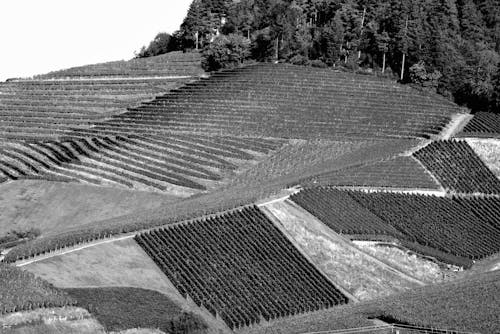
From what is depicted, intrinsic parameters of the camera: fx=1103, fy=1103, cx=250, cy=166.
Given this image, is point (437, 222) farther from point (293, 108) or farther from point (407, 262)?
point (293, 108)

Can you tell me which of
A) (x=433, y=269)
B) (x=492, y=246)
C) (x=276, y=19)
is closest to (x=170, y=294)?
(x=433, y=269)

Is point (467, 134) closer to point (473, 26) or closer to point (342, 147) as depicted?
point (342, 147)

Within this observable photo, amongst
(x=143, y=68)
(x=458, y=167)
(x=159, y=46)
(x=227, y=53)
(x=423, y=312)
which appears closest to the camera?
(x=423, y=312)

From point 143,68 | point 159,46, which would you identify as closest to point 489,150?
point 143,68

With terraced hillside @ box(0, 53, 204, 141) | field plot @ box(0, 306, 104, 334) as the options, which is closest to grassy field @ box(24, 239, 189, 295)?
field plot @ box(0, 306, 104, 334)

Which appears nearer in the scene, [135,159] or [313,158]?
[313,158]
